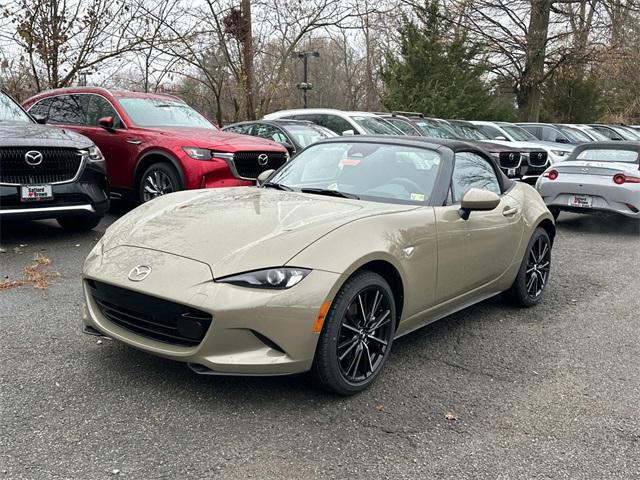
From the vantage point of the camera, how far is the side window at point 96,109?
26.2 feet

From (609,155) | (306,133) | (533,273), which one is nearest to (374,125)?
(306,133)

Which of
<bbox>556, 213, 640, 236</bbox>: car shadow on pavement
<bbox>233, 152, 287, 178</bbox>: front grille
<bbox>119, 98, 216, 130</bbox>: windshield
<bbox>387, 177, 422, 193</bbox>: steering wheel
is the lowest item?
<bbox>556, 213, 640, 236</bbox>: car shadow on pavement

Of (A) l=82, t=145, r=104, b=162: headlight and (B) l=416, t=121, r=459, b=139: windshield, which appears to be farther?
(B) l=416, t=121, r=459, b=139: windshield

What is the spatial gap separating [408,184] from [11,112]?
5313mm

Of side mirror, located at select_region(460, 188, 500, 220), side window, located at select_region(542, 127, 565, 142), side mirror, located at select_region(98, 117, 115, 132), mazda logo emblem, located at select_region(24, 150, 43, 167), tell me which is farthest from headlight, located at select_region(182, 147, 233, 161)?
side window, located at select_region(542, 127, 565, 142)

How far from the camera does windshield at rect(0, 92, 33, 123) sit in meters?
6.84

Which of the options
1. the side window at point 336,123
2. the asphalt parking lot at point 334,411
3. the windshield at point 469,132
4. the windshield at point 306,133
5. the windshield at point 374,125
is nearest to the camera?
the asphalt parking lot at point 334,411

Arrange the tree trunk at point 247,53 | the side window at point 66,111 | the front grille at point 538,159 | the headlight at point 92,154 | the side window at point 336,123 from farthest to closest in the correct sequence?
the tree trunk at point 247,53 → the front grille at point 538,159 → the side window at point 336,123 → the side window at point 66,111 → the headlight at point 92,154

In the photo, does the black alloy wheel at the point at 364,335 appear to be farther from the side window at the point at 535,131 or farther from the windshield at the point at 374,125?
the side window at the point at 535,131

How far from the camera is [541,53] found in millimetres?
23812

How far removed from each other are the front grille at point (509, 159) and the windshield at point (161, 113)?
590cm

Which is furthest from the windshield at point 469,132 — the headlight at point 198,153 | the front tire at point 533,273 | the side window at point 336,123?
the front tire at point 533,273

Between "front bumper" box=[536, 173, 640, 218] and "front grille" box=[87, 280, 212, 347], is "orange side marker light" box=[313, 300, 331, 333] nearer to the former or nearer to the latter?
"front grille" box=[87, 280, 212, 347]

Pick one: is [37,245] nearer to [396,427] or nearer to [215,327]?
[215,327]
